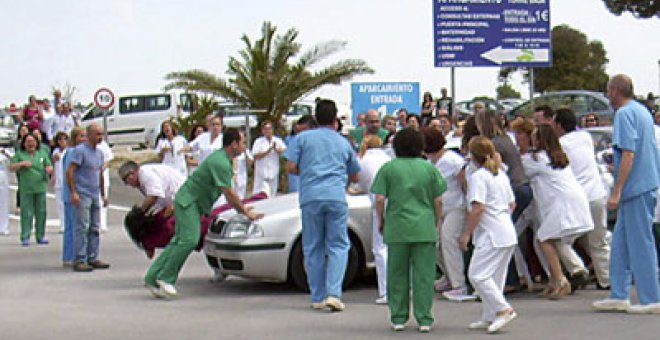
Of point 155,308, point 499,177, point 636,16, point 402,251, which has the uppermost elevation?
point 636,16

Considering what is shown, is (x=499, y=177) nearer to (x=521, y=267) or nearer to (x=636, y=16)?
(x=521, y=267)

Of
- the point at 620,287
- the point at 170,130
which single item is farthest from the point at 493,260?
the point at 170,130

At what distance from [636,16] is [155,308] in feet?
149

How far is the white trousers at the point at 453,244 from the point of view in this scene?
10.5 m

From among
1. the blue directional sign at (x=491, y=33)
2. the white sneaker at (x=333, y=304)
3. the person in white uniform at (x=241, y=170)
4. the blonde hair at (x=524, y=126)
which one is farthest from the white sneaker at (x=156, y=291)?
the blue directional sign at (x=491, y=33)

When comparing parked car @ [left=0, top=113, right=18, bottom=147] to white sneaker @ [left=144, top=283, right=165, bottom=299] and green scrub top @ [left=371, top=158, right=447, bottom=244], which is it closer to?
white sneaker @ [left=144, top=283, right=165, bottom=299]

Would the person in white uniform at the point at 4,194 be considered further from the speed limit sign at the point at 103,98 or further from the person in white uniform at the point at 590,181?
the person in white uniform at the point at 590,181

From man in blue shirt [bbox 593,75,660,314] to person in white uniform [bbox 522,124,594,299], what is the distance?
2.56 ft

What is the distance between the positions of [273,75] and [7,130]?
2013 cm

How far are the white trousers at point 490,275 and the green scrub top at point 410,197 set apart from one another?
40 cm

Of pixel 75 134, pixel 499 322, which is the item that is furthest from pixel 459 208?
pixel 75 134

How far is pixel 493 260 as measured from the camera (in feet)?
29.5

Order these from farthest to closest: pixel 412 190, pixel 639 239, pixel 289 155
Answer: pixel 289 155 → pixel 639 239 → pixel 412 190

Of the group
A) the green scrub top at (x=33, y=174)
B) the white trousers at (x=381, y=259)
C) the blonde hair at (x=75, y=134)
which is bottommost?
the white trousers at (x=381, y=259)
